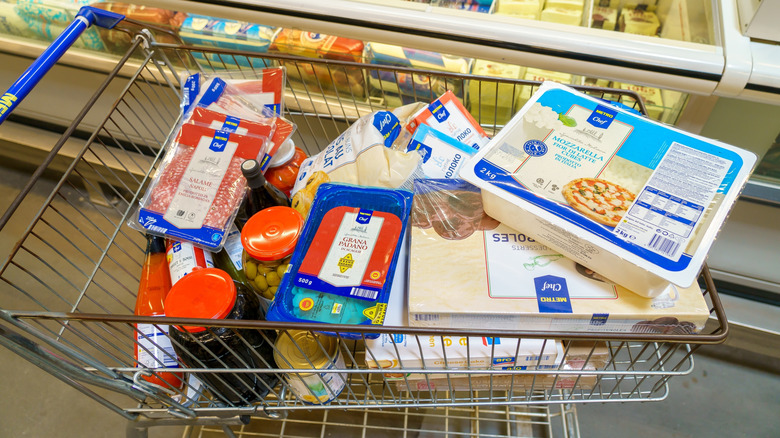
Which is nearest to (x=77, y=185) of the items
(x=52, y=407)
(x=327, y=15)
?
(x=52, y=407)

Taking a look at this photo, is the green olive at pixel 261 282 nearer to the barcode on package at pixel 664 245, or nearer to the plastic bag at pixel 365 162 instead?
the plastic bag at pixel 365 162

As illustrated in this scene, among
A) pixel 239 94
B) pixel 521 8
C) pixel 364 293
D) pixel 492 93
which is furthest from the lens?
pixel 521 8

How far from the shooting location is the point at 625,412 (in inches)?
63.0

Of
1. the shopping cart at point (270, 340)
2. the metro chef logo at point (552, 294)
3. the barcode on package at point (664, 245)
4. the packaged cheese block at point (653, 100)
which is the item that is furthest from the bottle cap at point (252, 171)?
the packaged cheese block at point (653, 100)

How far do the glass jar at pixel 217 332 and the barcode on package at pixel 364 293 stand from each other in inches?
6.5

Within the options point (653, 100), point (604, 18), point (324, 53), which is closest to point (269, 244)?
point (324, 53)

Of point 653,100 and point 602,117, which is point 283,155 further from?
point 653,100

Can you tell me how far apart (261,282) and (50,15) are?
5.32 ft

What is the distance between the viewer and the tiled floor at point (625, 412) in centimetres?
156

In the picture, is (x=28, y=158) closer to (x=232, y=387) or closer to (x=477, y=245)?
(x=232, y=387)

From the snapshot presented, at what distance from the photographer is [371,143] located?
0.98 meters

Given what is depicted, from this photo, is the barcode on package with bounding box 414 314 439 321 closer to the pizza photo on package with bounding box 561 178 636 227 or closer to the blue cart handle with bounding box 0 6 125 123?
the pizza photo on package with bounding box 561 178 636 227

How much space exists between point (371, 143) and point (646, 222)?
0.54 meters

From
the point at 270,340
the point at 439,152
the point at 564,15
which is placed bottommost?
the point at 270,340
